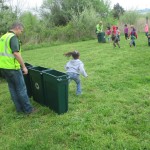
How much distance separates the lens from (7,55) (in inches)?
195

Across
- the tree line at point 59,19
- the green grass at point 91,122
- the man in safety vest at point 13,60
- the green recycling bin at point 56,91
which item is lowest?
the green grass at point 91,122

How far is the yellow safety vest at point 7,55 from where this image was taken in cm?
489

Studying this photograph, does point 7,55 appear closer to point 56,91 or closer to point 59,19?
point 56,91

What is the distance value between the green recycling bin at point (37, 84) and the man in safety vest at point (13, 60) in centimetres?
48

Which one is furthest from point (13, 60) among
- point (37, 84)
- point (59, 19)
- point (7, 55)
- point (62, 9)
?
point (62, 9)

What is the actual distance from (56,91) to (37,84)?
93cm

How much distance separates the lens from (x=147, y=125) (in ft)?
15.1

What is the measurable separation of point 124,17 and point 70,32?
7.52 metres

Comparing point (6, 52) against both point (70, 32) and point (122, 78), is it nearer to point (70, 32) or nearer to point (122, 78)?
point (122, 78)

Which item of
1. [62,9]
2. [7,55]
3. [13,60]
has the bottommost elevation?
[13,60]

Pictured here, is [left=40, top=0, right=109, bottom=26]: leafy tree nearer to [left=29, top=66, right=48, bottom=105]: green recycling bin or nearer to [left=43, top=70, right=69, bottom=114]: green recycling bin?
[left=29, top=66, right=48, bottom=105]: green recycling bin

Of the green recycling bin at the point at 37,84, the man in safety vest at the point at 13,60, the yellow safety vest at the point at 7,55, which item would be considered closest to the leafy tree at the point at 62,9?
the green recycling bin at the point at 37,84

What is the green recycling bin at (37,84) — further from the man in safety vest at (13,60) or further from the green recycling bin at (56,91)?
the man in safety vest at (13,60)

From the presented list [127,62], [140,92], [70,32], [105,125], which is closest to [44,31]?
[70,32]
